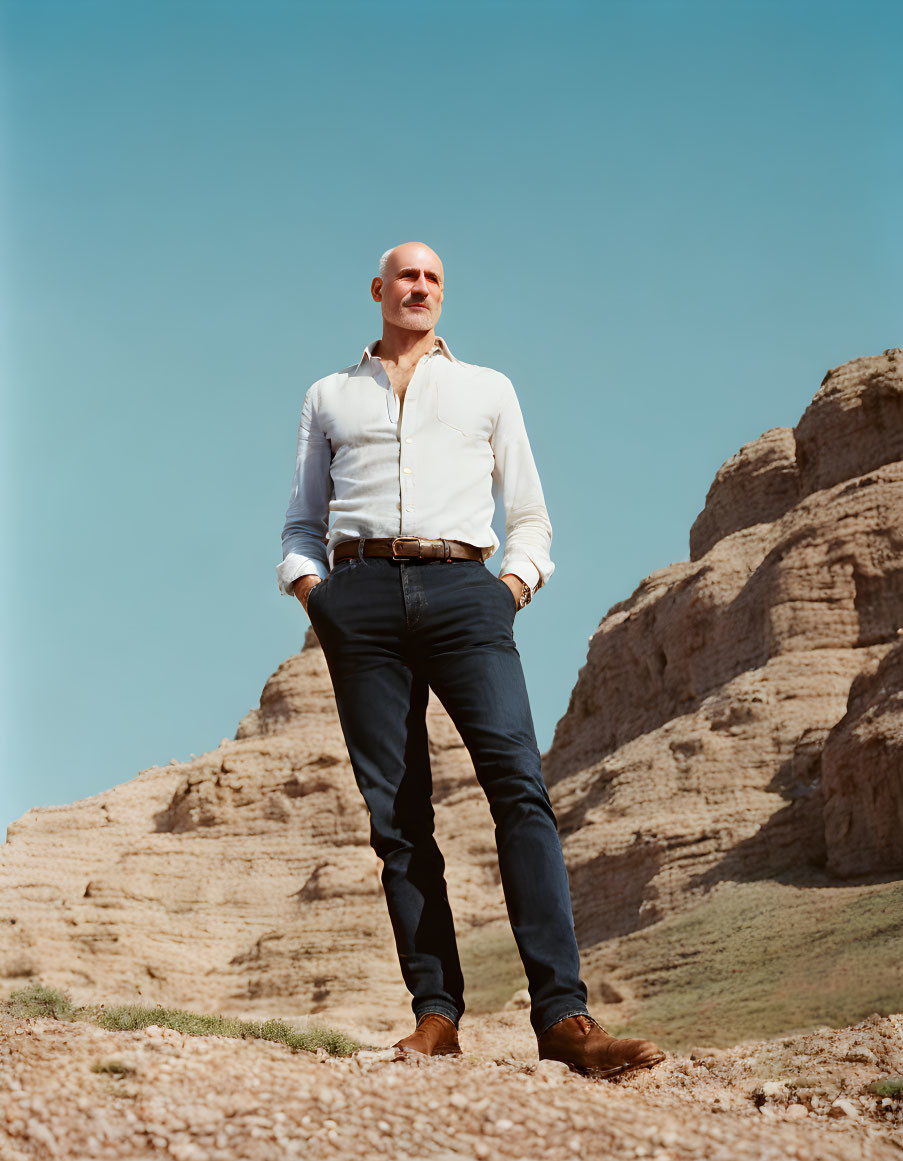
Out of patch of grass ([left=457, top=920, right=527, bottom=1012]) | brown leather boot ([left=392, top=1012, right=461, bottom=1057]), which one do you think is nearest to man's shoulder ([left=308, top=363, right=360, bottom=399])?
brown leather boot ([left=392, top=1012, right=461, bottom=1057])

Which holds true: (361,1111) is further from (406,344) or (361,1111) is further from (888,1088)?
(406,344)

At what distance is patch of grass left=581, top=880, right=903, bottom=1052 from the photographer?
49.0 ft

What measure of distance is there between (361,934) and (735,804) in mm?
11811

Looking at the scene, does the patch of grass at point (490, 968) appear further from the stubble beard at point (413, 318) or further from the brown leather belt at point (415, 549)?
the stubble beard at point (413, 318)

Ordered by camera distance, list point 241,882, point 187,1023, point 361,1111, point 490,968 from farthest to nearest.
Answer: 1. point 241,882
2. point 490,968
3. point 187,1023
4. point 361,1111

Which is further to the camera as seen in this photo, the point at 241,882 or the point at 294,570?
the point at 241,882

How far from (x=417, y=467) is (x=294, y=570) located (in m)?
0.70

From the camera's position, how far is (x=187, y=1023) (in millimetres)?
8406

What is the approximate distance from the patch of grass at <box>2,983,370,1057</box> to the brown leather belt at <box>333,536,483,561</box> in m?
1.96

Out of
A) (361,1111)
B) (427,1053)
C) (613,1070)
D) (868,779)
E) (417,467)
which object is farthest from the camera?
(868,779)

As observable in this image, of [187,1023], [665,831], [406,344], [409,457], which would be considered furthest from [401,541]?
[665,831]

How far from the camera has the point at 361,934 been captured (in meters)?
33.8

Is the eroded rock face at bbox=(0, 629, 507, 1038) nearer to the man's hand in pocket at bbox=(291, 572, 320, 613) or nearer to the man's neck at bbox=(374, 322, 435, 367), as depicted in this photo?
the man's hand in pocket at bbox=(291, 572, 320, 613)

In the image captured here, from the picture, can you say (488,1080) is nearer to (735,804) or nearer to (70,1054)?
(70,1054)
